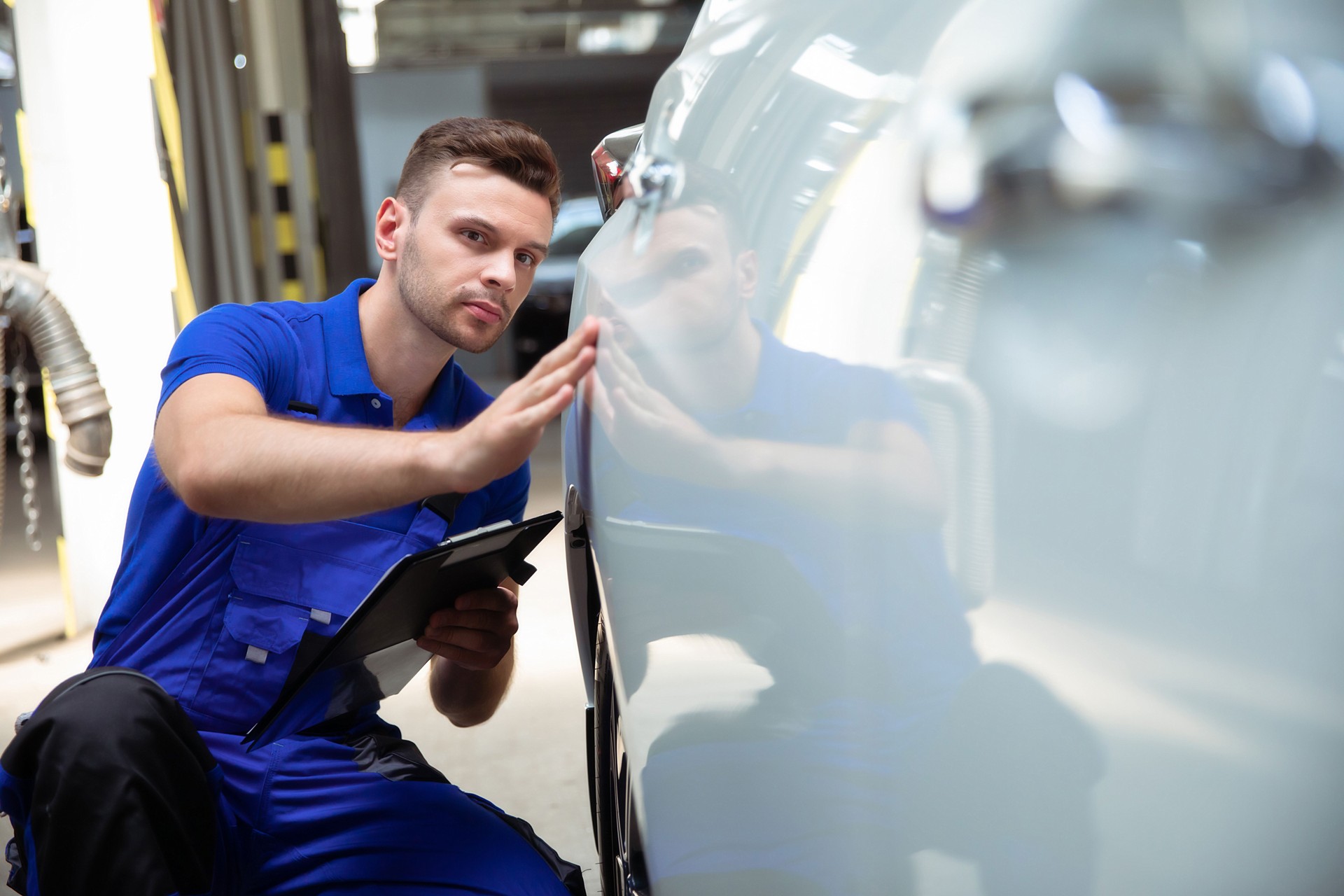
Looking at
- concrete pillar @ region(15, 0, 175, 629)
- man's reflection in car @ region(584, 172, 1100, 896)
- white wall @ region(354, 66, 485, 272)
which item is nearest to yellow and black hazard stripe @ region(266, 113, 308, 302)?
concrete pillar @ region(15, 0, 175, 629)

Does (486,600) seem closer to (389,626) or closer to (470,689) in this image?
(389,626)

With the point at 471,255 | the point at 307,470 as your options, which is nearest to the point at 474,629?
the point at 307,470

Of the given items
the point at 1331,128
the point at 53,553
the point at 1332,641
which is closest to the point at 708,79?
the point at 1331,128

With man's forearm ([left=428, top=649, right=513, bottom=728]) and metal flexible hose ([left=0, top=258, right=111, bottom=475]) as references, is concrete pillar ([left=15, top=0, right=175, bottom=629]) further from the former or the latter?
man's forearm ([left=428, top=649, right=513, bottom=728])

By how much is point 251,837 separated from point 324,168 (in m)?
5.18

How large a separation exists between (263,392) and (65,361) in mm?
1871

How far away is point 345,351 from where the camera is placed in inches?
60.6

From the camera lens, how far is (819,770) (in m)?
0.66

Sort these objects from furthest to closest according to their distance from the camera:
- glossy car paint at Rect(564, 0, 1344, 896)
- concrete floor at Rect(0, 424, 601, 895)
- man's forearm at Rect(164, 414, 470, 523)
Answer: concrete floor at Rect(0, 424, 601, 895)
man's forearm at Rect(164, 414, 470, 523)
glossy car paint at Rect(564, 0, 1344, 896)

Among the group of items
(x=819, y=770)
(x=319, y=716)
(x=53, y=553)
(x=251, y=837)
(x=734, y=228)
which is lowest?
(x=53, y=553)

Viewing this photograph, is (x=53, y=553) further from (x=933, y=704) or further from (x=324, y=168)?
(x=933, y=704)

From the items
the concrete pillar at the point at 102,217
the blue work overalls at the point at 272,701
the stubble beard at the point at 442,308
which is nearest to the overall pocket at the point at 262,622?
the blue work overalls at the point at 272,701

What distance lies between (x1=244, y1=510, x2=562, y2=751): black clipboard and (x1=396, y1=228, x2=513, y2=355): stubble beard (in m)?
0.31

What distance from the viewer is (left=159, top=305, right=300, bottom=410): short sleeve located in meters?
1.31
